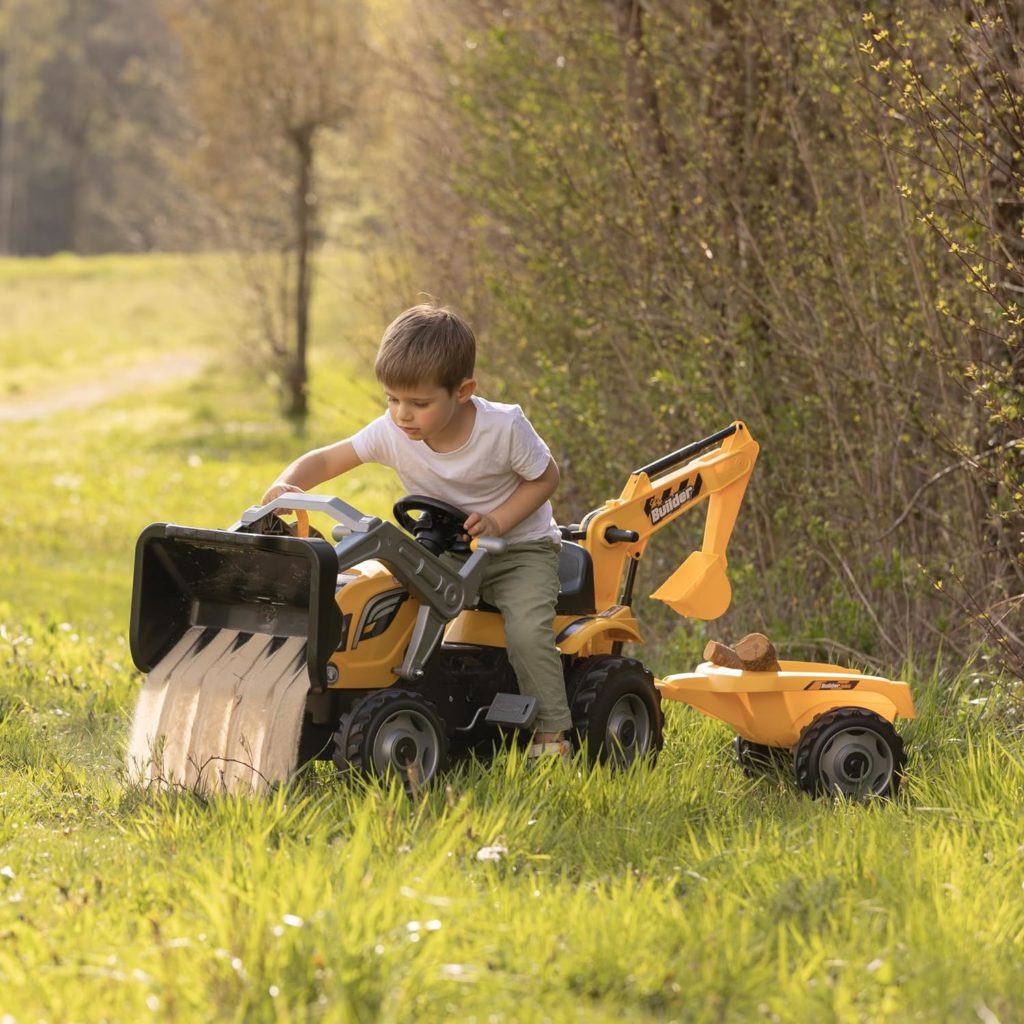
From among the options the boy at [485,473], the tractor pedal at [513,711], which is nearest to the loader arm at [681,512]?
the boy at [485,473]

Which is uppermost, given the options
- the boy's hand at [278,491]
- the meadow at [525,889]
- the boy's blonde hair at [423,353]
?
the boy's blonde hair at [423,353]

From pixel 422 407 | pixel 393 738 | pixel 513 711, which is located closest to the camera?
pixel 393 738

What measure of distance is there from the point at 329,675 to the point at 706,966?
1713 millimetres

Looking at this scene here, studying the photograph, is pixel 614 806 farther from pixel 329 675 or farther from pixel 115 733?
pixel 115 733

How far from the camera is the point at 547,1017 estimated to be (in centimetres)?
318

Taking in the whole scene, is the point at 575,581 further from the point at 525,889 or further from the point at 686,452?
the point at 525,889

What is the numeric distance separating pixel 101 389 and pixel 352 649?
27586mm

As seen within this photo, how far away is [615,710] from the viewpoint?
5.33 m

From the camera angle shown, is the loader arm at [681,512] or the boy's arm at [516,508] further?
the loader arm at [681,512]

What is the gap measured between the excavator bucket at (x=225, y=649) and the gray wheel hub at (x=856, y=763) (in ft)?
5.19

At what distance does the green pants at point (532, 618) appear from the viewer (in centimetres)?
508

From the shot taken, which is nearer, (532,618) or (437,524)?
(532,618)

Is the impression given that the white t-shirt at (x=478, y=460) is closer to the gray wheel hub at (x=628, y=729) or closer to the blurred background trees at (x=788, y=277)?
the gray wheel hub at (x=628, y=729)

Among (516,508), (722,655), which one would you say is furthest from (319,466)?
(722,655)
